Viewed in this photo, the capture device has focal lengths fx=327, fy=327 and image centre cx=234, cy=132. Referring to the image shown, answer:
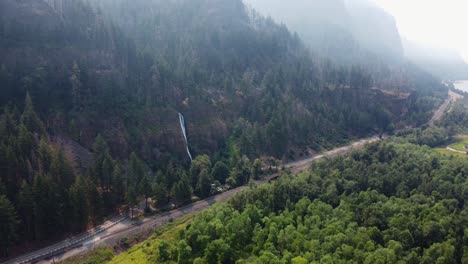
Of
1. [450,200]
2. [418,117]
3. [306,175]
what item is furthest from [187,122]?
[418,117]

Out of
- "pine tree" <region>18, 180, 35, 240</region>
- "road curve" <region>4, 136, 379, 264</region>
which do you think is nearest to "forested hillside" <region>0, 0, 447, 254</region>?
"pine tree" <region>18, 180, 35, 240</region>

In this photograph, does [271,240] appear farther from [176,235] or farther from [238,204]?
[176,235]

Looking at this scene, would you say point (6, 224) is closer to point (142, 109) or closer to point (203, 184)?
point (203, 184)

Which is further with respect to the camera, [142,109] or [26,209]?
[142,109]

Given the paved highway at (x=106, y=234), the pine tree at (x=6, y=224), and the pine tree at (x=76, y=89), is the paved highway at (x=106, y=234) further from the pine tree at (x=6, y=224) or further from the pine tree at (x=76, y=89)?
the pine tree at (x=76, y=89)

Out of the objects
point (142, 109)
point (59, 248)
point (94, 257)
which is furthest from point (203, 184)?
point (142, 109)

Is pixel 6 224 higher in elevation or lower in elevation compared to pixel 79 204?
higher
